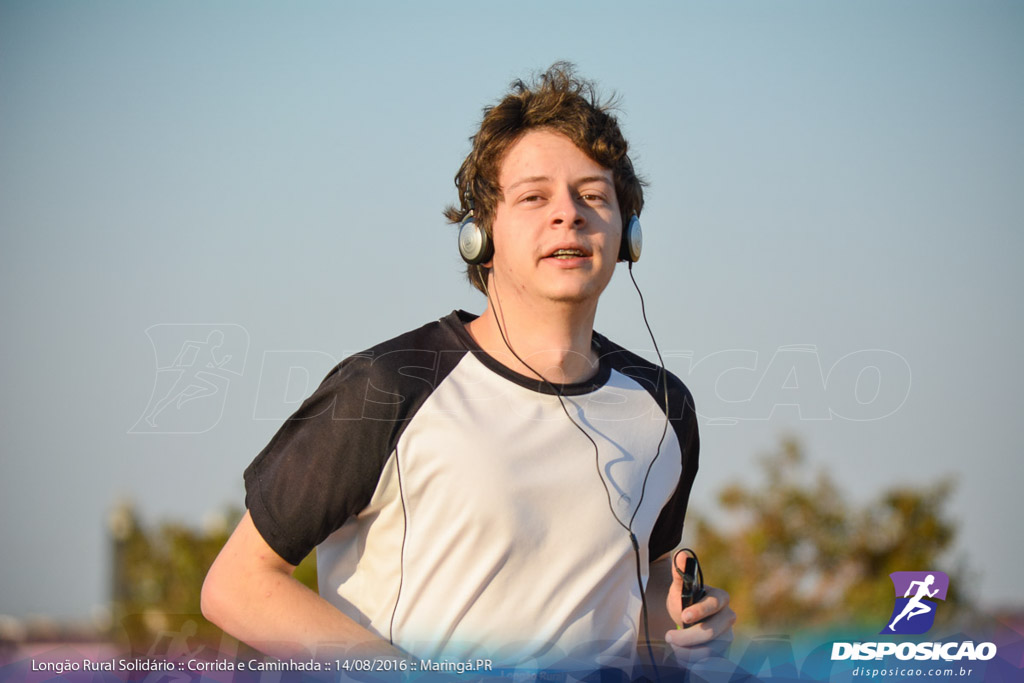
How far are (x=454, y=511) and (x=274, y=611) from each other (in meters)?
0.56

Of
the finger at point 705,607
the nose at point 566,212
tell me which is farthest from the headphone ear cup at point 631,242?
the finger at point 705,607

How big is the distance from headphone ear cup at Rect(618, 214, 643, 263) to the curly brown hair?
0.05 metres

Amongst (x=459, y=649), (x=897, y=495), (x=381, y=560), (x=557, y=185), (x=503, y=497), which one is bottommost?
(x=897, y=495)

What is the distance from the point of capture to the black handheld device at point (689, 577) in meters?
3.11

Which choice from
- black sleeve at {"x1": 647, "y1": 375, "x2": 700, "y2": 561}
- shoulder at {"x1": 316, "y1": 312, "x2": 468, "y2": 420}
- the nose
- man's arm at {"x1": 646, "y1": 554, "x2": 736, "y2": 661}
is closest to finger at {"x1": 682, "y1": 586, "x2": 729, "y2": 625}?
man's arm at {"x1": 646, "y1": 554, "x2": 736, "y2": 661}

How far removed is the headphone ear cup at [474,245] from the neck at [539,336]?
140mm

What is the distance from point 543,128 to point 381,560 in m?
1.45

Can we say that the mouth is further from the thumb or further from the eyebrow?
the thumb

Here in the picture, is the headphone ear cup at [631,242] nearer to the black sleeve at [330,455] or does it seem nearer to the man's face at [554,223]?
the man's face at [554,223]

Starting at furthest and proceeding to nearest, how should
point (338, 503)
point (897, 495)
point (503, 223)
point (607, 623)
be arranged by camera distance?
point (897, 495) → point (503, 223) → point (607, 623) → point (338, 503)

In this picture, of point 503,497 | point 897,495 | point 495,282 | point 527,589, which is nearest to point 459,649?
point 527,589

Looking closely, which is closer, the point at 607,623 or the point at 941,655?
the point at 607,623

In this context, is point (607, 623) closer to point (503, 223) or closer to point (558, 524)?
point (558, 524)

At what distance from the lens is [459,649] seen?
2.87 m
